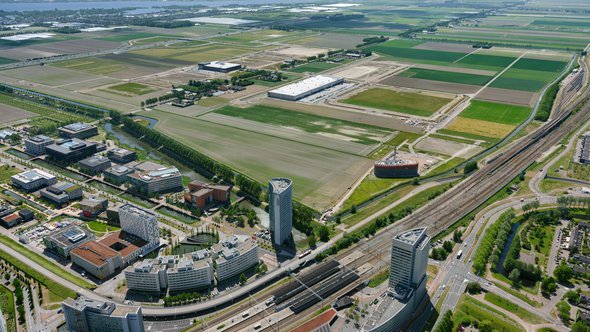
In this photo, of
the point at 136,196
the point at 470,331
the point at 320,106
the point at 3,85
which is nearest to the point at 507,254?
the point at 470,331

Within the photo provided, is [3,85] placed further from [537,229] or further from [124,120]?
[537,229]

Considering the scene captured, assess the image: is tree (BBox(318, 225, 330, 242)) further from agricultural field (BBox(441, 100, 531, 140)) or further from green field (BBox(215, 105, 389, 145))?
agricultural field (BBox(441, 100, 531, 140))

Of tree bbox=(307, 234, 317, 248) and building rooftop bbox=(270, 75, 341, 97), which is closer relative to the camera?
tree bbox=(307, 234, 317, 248)

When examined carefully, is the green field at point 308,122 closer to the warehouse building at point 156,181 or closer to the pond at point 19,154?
the warehouse building at point 156,181

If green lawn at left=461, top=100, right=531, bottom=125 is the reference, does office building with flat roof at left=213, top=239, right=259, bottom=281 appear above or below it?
below

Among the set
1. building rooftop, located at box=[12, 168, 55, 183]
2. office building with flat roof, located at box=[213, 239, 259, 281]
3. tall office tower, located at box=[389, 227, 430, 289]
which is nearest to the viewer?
tall office tower, located at box=[389, 227, 430, 289]

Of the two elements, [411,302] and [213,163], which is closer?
[411,302]

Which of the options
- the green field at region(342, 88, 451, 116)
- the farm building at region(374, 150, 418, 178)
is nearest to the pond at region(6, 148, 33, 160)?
the farm building at region(374, 150, 418, 178)

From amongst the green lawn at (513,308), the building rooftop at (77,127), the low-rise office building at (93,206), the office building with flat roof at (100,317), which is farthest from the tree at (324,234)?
the building rooftop at (77,127)
